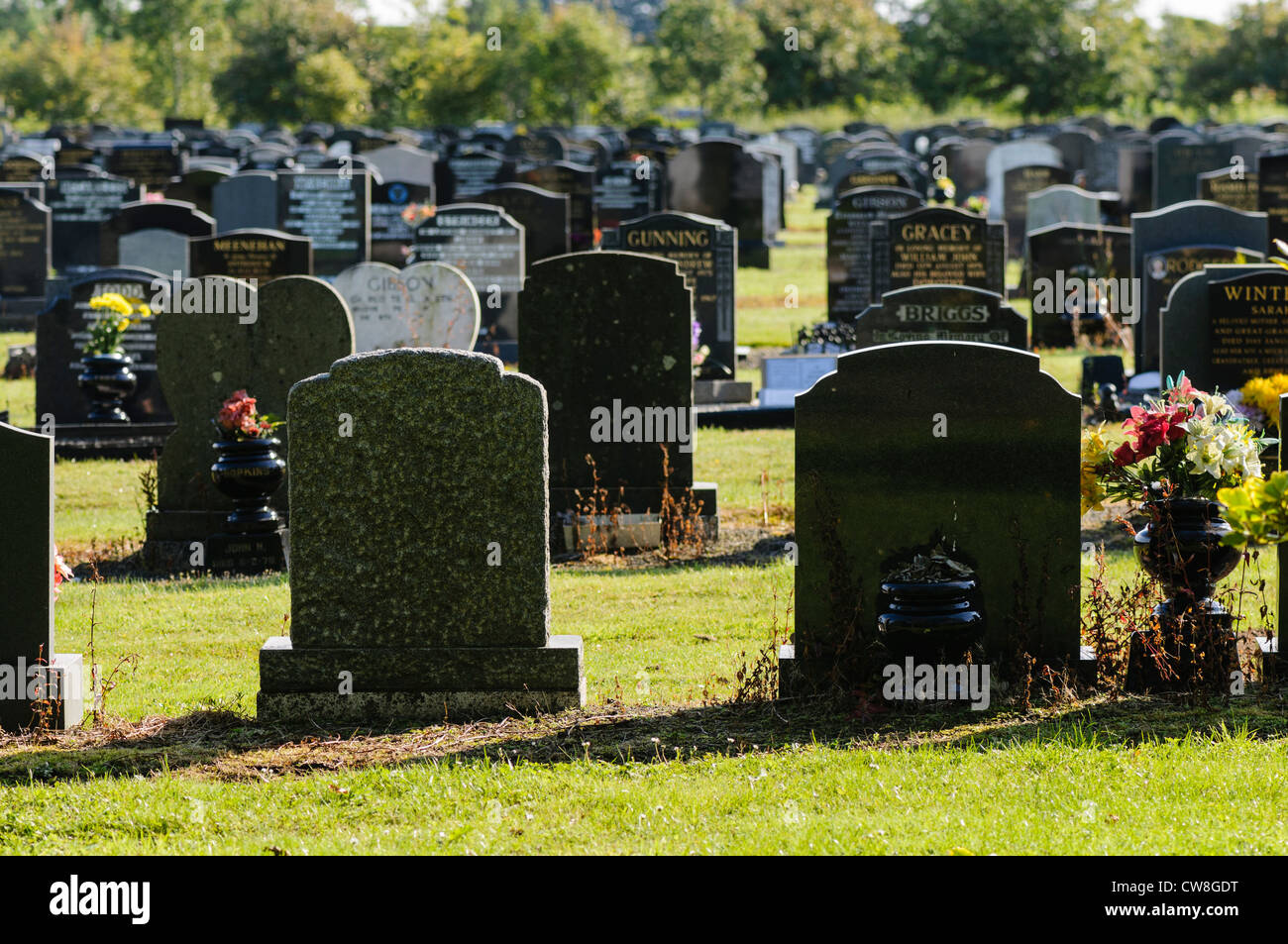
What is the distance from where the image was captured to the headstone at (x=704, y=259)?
1758cm

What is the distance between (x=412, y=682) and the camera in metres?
6.99

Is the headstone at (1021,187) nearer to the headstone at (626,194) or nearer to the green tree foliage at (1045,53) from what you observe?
the headstone at (626,194)

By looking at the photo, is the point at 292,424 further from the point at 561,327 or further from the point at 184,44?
the point at 184,44

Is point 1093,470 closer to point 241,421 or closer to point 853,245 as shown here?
point 241,421

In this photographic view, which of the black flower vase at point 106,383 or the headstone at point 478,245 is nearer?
the black flower vase at point 106,383

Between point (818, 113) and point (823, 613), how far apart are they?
53865 mm

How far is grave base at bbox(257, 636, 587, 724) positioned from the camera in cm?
697

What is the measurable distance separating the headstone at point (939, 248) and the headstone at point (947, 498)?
1158 cm

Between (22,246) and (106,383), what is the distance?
10.1m

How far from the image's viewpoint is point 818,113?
5916cm

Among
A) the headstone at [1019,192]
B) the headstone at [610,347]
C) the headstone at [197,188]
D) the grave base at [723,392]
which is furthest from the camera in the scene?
the headstone at [1019,192]

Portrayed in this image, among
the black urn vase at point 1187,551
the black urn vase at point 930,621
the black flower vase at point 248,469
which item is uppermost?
the black flower vase at point 248,469

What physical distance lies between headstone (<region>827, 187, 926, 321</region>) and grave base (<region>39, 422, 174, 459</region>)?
351 inches

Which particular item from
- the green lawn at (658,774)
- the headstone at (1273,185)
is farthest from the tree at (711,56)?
the green lawn at (658,774)
